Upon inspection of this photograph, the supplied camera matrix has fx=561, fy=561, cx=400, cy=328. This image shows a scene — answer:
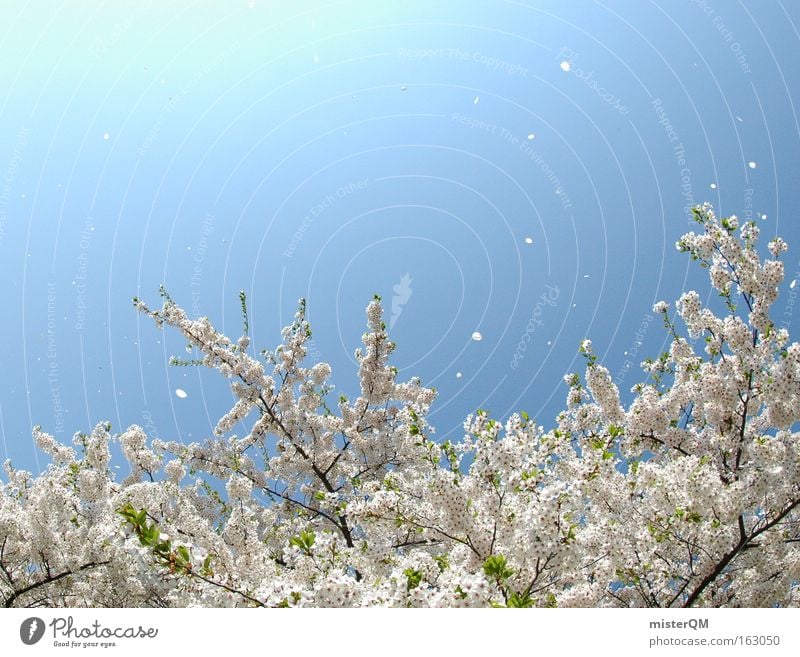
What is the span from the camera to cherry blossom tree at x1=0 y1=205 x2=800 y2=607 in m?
4.86

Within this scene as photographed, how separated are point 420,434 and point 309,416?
634 centimetres
